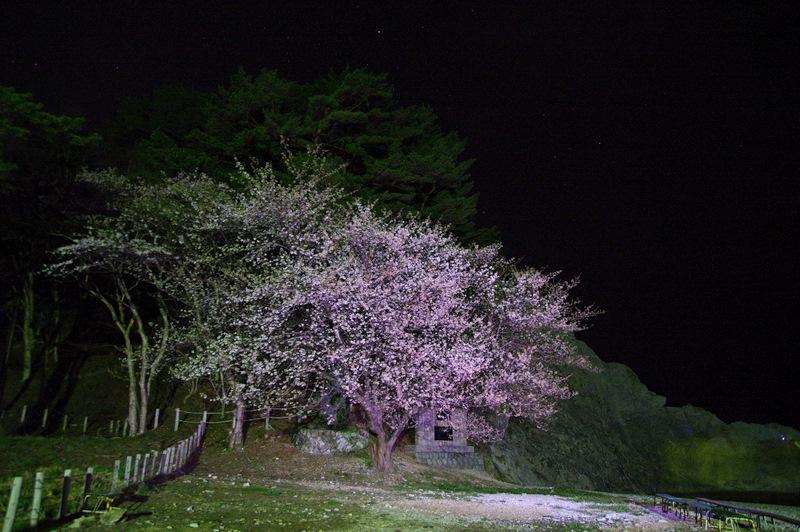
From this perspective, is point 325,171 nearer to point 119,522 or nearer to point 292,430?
point 292,430

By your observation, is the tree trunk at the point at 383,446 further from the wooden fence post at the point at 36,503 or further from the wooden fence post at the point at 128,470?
the wooden fence post at the point at 36,503

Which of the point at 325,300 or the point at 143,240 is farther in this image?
the point at 143,240

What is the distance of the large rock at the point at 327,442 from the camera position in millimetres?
20422

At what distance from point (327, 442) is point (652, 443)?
96.0 feet

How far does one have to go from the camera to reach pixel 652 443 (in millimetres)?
39281

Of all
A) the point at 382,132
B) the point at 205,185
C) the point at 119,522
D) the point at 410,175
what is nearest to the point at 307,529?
the point at 119,522

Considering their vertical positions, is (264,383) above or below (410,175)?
below

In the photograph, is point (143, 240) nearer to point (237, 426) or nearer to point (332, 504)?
point (237, 426)

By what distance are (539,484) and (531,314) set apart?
9.76 m

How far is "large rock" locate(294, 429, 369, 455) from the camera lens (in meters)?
20.4

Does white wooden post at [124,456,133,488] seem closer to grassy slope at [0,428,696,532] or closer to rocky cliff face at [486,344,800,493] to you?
grassy slope at [0,428,696,532]

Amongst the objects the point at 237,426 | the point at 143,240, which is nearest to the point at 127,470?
the point at 237,426

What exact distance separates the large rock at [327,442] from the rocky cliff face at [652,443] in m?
12.3

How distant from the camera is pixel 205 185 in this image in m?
22.4
